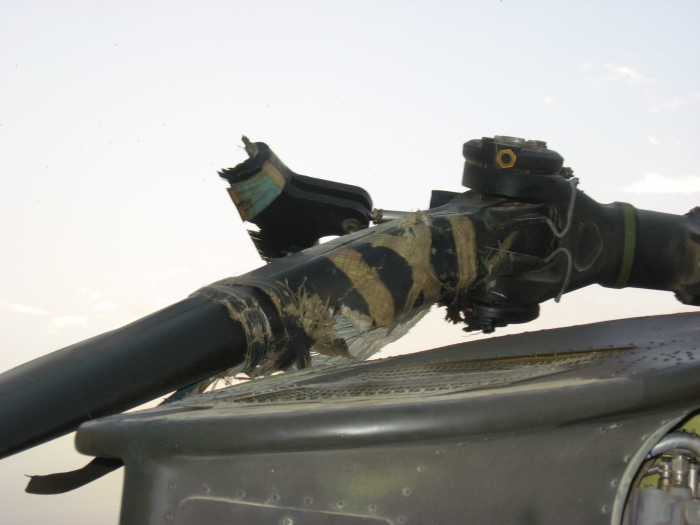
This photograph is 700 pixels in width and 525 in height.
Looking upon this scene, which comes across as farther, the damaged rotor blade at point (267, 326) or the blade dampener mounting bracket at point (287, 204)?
the blade dampener mounting bracket at point (287, 204)

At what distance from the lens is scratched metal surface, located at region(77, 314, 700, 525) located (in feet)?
5.86

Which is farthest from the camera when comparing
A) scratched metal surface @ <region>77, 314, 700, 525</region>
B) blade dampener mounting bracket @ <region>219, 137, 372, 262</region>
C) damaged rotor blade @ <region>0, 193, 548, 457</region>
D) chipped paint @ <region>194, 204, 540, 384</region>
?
blade dampener mounting bracket @ <region>219, 137, 372, 262</region>

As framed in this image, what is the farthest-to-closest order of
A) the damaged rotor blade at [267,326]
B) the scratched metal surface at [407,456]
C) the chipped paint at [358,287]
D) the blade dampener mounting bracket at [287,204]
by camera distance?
the blade dampener mounting bracket at [287,204]
the chipped paint at [358,287]
the damaged rotor blade at [267,326]
the scratched metal surface at [407,456]

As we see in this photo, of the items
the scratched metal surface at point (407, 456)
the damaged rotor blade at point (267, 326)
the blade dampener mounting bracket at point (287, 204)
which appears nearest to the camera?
the scratched metal surface at point (407, 456)

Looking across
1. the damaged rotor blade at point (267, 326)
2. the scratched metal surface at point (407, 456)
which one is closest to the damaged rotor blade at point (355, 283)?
the damaged rotor blade at point (267, 326)

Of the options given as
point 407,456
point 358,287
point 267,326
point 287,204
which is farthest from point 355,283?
point 407,456

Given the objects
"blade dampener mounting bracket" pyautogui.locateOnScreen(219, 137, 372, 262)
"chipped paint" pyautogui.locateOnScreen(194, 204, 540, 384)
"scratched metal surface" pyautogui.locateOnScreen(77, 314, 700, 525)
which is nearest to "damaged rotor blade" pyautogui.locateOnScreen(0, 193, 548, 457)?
"chipped paint" pyautogui.locateOnScreen(194, 204, 540, 384)

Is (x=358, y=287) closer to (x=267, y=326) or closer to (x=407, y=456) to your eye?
(x=267, y=326)

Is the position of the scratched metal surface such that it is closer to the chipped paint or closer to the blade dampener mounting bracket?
the chipped paint

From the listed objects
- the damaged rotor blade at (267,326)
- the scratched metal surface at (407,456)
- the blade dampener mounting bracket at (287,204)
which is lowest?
the scratched metal surface at (407,456)

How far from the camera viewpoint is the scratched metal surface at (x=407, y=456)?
1.79 metres

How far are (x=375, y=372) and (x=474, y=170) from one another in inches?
53.2

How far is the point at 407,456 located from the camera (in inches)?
71.1

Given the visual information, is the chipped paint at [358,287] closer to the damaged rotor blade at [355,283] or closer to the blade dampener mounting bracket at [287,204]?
the damaged rotor blade at [355,283]
